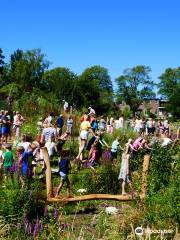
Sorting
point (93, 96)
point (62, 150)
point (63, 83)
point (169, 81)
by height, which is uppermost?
point (169, 81)

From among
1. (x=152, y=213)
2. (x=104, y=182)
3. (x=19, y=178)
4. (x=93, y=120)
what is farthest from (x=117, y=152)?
(x=152, y=213)

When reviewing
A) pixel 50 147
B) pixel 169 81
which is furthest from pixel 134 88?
pixel 50 147

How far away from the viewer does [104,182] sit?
14.6 m

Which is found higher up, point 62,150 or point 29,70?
point 29,70

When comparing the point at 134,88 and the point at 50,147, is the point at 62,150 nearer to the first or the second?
the point at 50,147

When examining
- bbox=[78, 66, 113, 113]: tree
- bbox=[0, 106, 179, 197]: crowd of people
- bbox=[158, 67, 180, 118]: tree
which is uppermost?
bbox=[158, 67, 180, 118]: tree

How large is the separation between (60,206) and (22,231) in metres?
2.10

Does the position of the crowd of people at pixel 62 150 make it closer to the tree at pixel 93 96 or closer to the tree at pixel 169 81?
the tree at pixel 93 96

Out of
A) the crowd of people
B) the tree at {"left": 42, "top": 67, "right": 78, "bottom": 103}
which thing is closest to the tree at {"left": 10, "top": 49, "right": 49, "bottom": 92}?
the tree at {"left": 42, "top": 67, "right": 78, "bottom": 103}

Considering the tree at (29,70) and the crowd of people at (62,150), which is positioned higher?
the tree at (29,70)

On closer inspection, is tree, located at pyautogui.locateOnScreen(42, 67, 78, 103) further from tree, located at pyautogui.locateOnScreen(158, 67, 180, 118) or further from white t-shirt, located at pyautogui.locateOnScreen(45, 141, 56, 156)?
white t-shirt, located at pyautogui.locateOnScreen(45, 141, 56, 156)

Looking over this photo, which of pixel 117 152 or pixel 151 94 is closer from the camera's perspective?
pixel 117 152

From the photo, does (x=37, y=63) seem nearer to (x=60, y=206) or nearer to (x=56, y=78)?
(x=56, y=78)

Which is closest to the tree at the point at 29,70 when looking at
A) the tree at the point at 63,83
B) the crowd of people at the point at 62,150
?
the tree at the point at 63,83
